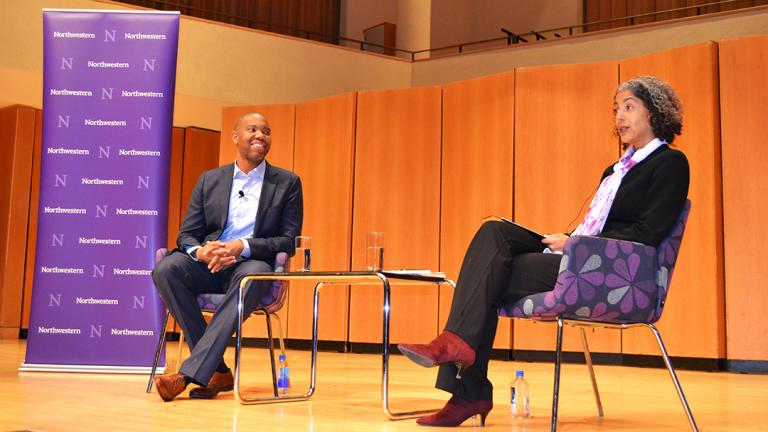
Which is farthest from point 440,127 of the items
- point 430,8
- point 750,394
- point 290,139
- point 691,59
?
point 430,8

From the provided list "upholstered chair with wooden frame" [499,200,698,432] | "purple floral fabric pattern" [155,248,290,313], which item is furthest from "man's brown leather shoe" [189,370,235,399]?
"upholstered chair with wooden frame" [499,200,698,432]

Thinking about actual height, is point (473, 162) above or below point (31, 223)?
above

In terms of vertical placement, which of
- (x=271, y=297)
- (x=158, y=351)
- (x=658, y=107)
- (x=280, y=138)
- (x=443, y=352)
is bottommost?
(x=158, y=351)

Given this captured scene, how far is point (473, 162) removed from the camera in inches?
274

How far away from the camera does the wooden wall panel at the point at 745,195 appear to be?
5605 mm

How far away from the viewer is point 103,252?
4457 millimetres

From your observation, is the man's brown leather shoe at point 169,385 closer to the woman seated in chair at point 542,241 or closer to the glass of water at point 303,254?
the glass of water at point 303,254

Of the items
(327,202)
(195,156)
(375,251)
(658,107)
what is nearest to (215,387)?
(375,251)

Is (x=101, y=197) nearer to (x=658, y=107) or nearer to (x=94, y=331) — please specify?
(x=94, y=331)

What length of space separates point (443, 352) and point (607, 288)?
0.56 m

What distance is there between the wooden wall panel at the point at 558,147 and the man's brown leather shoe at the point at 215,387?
11.2 ft

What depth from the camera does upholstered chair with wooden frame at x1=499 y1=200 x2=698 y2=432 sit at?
8.27 ft

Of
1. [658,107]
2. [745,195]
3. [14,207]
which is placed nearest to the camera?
[658,107]

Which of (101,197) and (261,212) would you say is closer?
(261,212)
